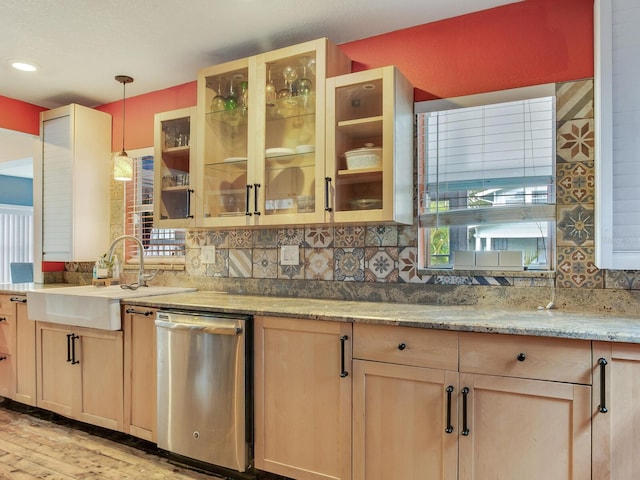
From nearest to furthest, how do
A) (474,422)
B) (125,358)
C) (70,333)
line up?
1. (474,422)
2. (125,358)
3. (70,333)

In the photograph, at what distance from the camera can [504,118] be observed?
2.25m

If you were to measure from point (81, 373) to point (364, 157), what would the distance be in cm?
218

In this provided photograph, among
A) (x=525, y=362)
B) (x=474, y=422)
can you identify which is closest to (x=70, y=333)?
(x=474, y=422)

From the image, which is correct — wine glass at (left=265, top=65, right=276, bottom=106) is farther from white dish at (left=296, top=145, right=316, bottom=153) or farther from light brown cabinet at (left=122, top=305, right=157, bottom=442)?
light brown cabinet at (left=122, top=305, right=157, bottom=442)

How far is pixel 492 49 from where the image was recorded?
7.41 feet

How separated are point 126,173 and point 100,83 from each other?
752mm

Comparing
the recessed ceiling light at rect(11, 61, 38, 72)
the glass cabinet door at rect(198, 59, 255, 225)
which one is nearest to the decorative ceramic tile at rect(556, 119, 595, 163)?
the glass cabinet door at rect(198, 59, 255, 225)

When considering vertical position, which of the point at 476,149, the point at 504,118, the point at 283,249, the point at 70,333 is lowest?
the point at 70,333

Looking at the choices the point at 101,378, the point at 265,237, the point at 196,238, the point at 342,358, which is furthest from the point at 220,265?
the point at 342,358

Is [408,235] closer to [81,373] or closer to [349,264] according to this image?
[349,264]

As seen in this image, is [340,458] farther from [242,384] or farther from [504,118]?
[504,118]

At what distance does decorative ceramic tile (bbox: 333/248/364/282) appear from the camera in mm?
2521

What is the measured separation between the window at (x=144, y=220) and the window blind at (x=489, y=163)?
6.68 feet

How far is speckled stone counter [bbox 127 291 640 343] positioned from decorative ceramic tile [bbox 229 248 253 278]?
1.33 ft
